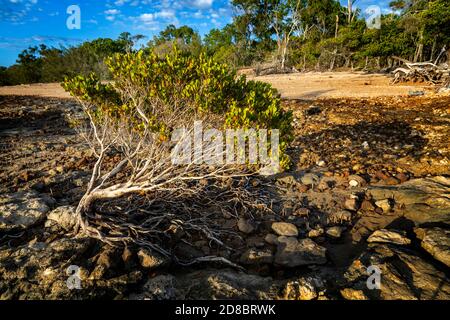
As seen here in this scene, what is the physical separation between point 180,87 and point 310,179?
12.7 feet

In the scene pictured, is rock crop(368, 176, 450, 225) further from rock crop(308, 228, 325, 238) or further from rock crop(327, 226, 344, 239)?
rock crop(308, 228, 325, 238)

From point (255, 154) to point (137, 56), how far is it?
2.82 metres

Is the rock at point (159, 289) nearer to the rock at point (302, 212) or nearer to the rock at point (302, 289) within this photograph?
the rock at point (302, 289)

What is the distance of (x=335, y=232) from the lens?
4.82 meters

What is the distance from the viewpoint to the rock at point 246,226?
198 inches

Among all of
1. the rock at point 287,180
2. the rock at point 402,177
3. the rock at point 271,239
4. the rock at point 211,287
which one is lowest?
the rock at point 271,239

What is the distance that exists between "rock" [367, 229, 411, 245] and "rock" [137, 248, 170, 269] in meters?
3.23

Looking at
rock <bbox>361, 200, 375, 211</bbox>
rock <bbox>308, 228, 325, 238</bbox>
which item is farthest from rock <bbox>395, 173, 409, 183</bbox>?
rock <bbox>308, 228, 325, 238</bbox>

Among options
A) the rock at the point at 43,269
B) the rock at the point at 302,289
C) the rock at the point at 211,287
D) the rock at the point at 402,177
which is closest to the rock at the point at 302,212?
the rock at the point at 211,287

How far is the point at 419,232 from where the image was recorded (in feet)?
14.3

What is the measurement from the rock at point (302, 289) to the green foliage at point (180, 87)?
8.60 feet
